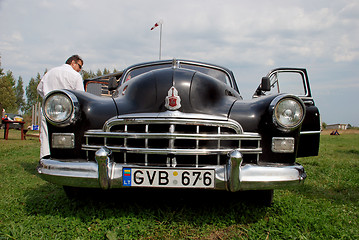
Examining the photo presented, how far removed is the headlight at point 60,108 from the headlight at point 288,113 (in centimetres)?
164

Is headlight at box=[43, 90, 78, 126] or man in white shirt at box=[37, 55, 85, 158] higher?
man in white shirt at box=[37, 55, 85, 158]

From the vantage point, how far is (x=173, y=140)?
1.98 metres

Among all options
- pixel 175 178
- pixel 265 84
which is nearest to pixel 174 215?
pixel 175 178

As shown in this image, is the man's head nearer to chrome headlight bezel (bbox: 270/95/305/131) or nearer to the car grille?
the car grille

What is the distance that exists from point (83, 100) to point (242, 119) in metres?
1.36

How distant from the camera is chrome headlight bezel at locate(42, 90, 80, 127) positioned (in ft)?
7.15

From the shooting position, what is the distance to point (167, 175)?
1.90 m

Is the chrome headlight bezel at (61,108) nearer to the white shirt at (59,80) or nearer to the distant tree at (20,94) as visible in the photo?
the white shirt at (59,80)

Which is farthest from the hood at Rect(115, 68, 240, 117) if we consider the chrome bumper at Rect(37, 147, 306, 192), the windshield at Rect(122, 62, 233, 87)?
the windshield at Rect(122, 62, 233, 87)

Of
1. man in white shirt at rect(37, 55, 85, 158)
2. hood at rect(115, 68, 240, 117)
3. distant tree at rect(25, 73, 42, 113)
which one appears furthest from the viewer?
distant tree at rect(25, 73, 42, 113)

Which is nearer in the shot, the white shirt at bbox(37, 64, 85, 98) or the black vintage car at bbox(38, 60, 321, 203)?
the black vintage car at bbox(38, 60, 321, 203)

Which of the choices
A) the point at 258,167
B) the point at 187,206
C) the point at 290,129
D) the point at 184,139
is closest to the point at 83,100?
the point at 184,139

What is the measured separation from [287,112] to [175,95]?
2.99ft

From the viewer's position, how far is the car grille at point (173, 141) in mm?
1986
